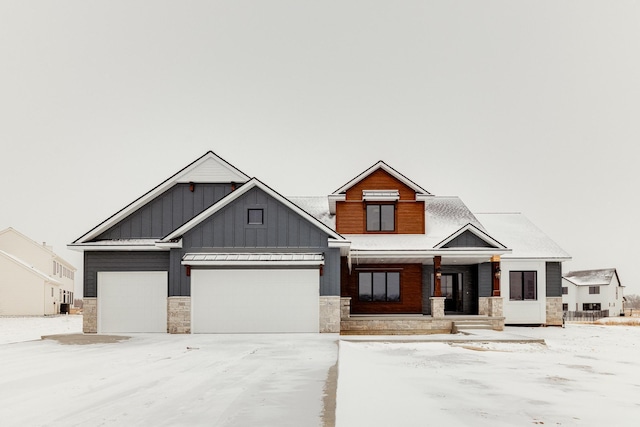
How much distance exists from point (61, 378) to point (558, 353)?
13244 mm

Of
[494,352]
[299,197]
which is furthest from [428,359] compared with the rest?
[299,197]

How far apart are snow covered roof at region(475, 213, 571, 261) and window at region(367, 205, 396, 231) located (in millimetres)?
5621

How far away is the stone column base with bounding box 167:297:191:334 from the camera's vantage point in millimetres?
23375

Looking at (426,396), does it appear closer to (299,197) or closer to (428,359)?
(428,359)

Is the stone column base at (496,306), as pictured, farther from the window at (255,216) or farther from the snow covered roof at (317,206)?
the window at (255,216)

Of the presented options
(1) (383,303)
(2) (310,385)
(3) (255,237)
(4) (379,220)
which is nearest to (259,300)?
(3) (255,237)

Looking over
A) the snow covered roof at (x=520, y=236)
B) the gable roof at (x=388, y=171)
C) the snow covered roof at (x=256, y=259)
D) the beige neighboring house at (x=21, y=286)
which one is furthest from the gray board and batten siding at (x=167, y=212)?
the beige neighboring house at (x=21, y=286)

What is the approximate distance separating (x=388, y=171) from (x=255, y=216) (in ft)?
25.7

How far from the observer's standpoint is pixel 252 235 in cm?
2352

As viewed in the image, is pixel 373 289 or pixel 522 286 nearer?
pixel 373 289

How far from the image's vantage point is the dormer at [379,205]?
28594 millimetres

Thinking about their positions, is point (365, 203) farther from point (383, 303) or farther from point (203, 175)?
point (203, 175)

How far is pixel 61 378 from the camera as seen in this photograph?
1171 cm

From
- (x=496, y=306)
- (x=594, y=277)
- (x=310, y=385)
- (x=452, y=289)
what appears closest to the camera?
(x=310, y=385)
